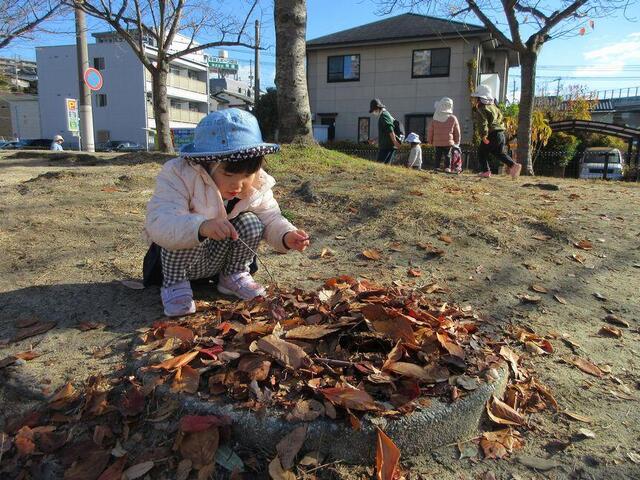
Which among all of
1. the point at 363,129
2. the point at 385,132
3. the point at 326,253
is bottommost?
the point at 326,253

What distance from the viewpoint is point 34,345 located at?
77.1 inches

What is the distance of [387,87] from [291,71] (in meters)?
17.5

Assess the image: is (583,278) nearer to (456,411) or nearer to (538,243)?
(538,243)

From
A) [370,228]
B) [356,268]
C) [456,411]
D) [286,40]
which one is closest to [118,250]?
[356,268]

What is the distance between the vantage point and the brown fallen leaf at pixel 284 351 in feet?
5.17

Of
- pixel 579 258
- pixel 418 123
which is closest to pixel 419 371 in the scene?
pixel 579 258

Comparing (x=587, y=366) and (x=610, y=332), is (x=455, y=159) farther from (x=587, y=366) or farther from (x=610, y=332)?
(x=587, y=366)

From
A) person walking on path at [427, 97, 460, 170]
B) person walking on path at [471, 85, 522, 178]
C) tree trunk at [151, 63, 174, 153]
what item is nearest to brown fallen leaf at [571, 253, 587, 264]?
person walking on path at [471, 85, 522, 178]

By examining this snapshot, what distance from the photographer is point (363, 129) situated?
76.8 feet

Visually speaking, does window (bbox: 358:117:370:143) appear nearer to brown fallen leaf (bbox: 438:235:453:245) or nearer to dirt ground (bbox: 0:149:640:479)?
dirt ground (bbox: 0:149:640:479)

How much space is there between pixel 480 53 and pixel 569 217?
1926cm

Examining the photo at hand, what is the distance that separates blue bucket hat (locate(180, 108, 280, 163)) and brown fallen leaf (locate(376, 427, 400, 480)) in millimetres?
1166

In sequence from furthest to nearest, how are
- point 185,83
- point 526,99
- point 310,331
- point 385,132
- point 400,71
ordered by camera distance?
point 185,83 < point 400,71 < point 526,99 < point 385,132 < point 310,331

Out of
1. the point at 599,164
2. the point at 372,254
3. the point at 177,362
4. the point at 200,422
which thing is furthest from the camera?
the point at 599,164
